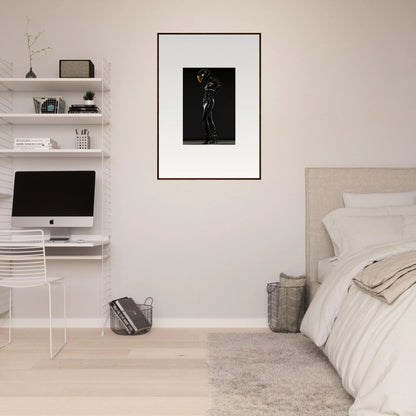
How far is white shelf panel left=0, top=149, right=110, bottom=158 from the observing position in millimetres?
3877

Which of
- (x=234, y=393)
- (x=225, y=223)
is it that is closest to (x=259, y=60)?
(x=225, y=223)

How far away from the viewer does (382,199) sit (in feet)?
12.9

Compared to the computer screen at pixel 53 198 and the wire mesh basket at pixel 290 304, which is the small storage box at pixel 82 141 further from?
the wire mesh basket at pixel 290 304

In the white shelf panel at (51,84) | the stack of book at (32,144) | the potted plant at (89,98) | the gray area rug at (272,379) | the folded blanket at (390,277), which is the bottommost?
the gray area rug at (272,379)

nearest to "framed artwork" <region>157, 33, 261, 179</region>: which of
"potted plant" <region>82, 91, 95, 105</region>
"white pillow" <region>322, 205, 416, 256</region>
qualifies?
"potted plant" <region>82, 91, 95, 105</region>

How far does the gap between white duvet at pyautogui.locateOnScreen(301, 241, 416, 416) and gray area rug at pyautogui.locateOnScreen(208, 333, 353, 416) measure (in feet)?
0.40

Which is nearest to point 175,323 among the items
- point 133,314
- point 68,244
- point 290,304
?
point 133,314

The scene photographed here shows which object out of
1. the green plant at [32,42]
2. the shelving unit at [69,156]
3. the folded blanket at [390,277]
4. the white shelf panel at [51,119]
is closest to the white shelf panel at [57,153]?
the shelving unit at [69,156]

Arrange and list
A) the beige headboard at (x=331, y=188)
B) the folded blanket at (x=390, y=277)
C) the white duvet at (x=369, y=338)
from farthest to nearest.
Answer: the beige headboard at (x=331, y=188) → the folded blanket at (x=390, y=277) → the white duvet at (x=369, y=338)

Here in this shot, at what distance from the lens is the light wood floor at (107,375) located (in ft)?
7.86

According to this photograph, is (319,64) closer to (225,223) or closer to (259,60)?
(259,60)

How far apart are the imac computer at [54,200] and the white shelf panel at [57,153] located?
5.5 inches

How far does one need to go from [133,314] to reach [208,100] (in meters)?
1.73

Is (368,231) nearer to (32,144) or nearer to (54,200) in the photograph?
(54,200)
